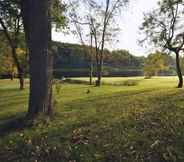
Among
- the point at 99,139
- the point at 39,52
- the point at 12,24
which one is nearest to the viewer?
the point at 99,139

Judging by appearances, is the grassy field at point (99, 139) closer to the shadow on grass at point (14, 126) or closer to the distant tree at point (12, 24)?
the shadow on grass at point (14, 126)

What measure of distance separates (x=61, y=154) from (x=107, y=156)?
113cm

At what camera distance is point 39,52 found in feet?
29.5

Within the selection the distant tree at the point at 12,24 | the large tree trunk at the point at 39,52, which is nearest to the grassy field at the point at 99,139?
the large tree trunk at the point at 39,52

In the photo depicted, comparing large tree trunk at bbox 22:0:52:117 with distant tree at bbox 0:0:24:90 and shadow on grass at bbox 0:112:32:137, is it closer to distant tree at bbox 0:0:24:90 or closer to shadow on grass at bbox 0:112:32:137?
shadow on grass at bbox 0:112:32:137

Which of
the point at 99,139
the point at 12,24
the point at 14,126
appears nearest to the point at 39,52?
the point at 14,126

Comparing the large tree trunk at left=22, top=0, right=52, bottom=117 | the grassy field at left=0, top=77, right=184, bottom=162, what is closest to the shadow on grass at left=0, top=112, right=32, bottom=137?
the grassy field at left=0, top=77, right=184, bottom=162

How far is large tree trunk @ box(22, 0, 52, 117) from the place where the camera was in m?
8.90

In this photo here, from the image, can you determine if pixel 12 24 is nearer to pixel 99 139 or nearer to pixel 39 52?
pixel 39 52

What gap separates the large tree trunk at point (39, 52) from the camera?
29.2 ft

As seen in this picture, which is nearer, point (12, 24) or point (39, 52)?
point (39, 52)

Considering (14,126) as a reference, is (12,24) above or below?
above

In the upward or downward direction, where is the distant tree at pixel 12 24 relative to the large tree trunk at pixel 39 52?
upward

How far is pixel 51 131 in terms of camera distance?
785cm
